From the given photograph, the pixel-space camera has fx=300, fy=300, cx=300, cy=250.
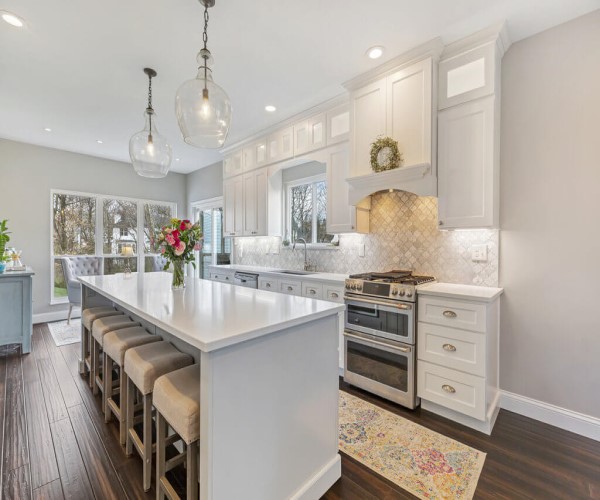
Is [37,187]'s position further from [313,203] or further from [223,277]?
[313,203]

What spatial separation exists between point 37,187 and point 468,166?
6268 mm

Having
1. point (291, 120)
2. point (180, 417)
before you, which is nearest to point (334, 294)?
point (180, 417)

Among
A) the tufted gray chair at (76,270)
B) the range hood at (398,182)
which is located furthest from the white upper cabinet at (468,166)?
the tufted gray chair at (76,270)

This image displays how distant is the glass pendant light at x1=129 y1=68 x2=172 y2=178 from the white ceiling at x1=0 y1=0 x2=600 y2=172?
1.43 feet

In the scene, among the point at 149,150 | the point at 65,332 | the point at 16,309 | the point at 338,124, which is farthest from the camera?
the point at 65,332

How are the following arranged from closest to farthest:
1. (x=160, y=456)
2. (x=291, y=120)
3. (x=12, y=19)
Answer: (x=160, y=456) < (x=12, y=19) < (x=291, y=120)

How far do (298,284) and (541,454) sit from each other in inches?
91.5

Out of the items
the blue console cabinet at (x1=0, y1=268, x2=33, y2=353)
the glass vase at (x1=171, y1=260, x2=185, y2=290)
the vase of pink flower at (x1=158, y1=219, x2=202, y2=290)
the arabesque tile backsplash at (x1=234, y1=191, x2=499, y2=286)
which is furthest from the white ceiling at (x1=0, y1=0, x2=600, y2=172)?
the blue console cabinet at (x1=0, y1=268, x2=33, y2=353)

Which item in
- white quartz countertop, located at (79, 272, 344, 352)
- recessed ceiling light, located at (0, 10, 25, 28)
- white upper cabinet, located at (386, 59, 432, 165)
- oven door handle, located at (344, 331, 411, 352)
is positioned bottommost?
oven door handle, located at (344, 331, 411, 352)

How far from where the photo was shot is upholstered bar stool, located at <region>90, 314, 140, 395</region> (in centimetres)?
233

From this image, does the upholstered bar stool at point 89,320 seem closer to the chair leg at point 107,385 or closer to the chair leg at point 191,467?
the chair leg at point 107,385

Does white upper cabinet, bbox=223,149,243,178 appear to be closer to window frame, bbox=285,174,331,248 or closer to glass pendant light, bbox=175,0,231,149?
window frame, bbox=285,174,331,248

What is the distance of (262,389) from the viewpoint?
133cm

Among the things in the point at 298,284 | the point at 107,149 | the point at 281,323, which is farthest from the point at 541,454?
the point at 107,149
